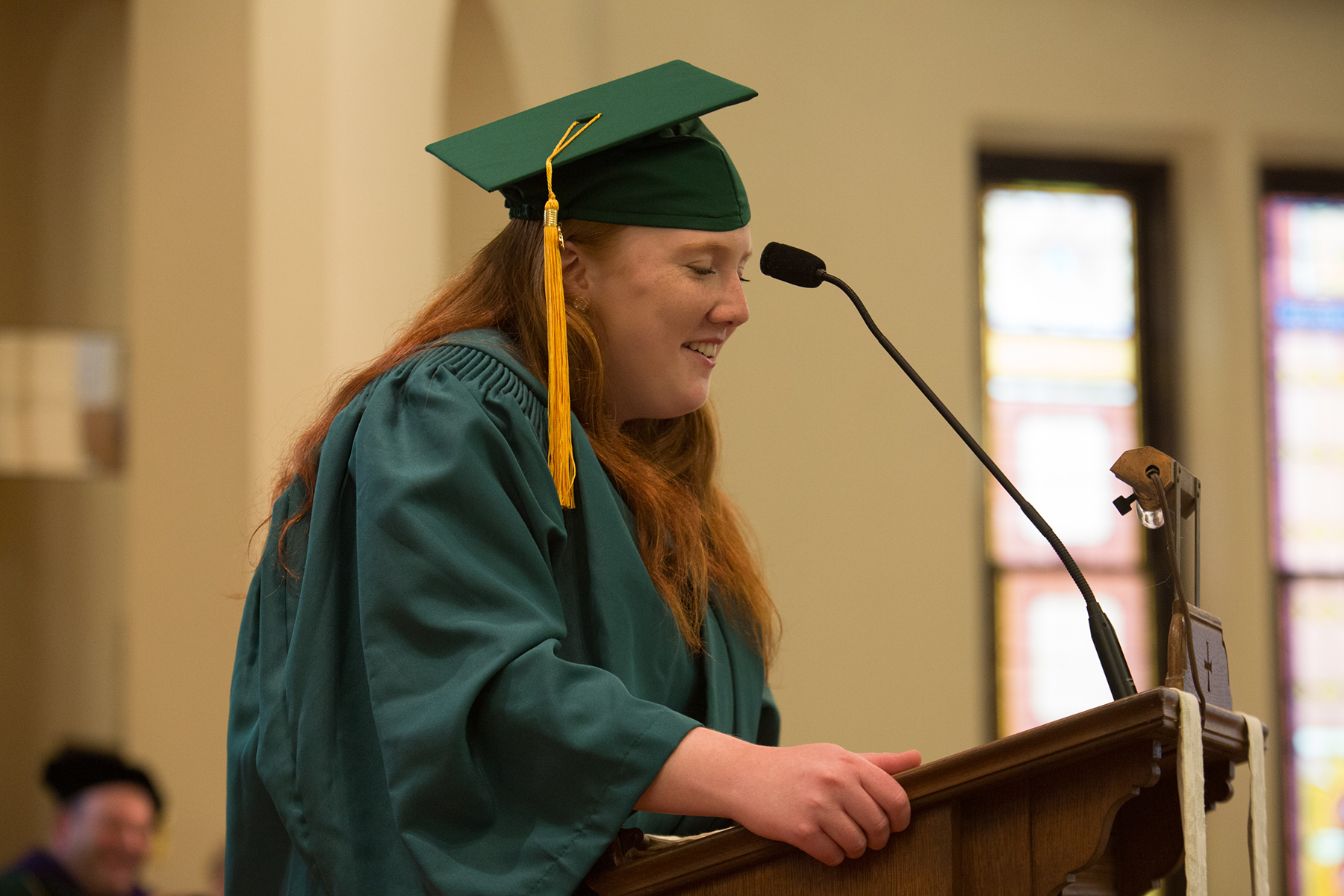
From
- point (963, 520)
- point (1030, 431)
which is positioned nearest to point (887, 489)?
point (963, 520)

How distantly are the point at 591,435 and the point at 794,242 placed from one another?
139 inches

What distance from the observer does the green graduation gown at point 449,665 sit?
1.24 metres

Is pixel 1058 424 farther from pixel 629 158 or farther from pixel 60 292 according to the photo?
pixel 629 158

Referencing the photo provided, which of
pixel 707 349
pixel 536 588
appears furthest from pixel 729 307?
pixel 536 588

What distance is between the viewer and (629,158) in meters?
1.62

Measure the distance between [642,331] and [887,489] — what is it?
349cm

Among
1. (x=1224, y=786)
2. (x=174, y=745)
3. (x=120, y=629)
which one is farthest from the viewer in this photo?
(x=120, y=629)

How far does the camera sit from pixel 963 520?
16.5 ft

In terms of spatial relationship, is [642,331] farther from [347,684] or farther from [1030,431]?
[1030,431]

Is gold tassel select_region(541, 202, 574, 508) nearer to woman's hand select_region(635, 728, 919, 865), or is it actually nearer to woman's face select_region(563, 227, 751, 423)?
woman's face select_region(563, 227, 751, 423)

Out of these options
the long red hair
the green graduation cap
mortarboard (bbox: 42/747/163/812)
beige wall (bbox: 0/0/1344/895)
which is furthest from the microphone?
mortarboard (bbox: 42/747/163/812)

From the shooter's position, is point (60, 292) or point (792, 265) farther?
point (60, 292)

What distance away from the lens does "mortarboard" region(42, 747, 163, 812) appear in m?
3.48

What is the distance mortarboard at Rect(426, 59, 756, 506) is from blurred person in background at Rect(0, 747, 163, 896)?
247cm
